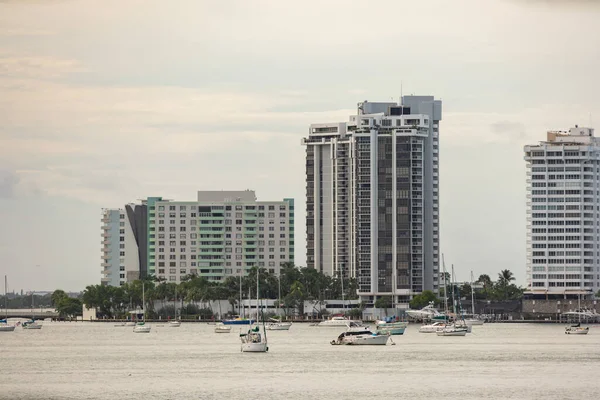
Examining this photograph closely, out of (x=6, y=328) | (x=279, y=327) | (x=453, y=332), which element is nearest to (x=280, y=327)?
(x=279, y=327)

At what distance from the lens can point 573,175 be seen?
192 m

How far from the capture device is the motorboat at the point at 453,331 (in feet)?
474

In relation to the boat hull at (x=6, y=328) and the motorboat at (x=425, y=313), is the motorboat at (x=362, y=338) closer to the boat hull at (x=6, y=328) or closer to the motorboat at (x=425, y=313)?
the motorboat at (x=425, y=313)

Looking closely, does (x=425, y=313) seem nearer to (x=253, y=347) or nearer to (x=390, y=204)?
(x=390, y=204)

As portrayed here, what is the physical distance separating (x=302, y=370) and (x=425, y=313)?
10136 cm

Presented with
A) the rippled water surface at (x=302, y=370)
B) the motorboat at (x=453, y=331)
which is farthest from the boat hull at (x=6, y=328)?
the motorboat at (x=453, y=331)

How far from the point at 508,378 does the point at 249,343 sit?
31.1 meters

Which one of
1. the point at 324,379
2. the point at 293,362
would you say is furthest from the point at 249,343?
the point at 324,379

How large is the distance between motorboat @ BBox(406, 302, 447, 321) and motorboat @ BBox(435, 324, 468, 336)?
3299cm

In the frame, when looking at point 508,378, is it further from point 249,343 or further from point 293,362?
point 249,343

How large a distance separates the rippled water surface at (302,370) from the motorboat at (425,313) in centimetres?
4945

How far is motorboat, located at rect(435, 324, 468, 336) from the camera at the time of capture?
14438 cm

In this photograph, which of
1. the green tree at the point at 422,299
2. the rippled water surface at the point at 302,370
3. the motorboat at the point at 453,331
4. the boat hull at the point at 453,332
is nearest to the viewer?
the rippled water surface at the point at 302,370

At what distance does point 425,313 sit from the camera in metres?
184
